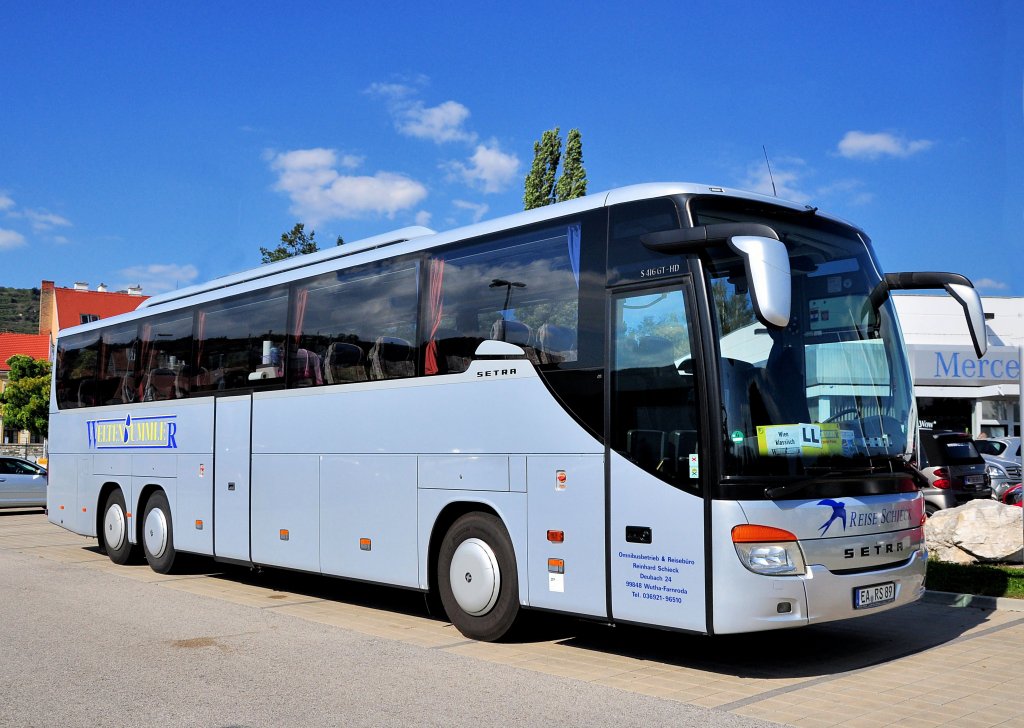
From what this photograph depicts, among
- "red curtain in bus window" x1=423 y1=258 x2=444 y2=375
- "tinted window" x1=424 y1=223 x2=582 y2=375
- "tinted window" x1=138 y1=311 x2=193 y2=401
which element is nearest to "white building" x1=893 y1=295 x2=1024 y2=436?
"tinted window" x1=138 y1=311 x2=193 y2=401

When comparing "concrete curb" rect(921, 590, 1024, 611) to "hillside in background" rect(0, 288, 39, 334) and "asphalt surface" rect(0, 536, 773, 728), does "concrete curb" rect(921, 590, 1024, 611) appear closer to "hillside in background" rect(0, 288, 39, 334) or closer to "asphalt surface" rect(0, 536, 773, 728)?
"asphalt surface" rect(0, 536, 773, 728)

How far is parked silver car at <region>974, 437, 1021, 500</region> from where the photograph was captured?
2394 centimetres

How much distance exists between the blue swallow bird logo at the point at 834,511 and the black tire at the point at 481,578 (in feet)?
8.56

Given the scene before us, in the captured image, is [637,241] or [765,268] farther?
[637,241]

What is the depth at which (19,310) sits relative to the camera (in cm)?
16112

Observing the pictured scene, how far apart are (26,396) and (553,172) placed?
43.5 meters

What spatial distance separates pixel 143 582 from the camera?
42.8 feet

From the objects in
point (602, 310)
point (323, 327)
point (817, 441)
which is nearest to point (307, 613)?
point (323, 327)

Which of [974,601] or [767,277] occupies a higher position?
[767,277]

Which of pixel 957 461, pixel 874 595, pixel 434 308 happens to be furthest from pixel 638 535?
pixel 957 461

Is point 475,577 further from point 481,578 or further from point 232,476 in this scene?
point 232,476

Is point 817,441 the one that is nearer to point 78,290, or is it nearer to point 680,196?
point 680,196

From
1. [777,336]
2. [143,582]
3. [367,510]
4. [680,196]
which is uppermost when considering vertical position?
[680,196]

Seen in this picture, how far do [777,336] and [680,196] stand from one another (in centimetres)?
125
